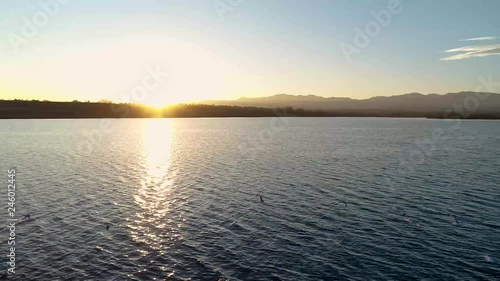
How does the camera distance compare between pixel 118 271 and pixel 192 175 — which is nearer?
pixel 118 271

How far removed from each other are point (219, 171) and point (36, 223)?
42.9 metres

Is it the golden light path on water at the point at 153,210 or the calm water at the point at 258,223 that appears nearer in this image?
the calm water at the point at 258,223

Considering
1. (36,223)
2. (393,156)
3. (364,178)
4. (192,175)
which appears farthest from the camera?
(393,156)

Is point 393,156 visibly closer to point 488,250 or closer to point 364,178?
point 364,178

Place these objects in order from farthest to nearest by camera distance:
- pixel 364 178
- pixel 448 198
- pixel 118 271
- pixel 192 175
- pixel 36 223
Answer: pixel 192 175 < pixel 364 178 < pixel 448 198 < pixel 36 223 < pixel 118 271

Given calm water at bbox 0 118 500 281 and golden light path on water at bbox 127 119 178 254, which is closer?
calm water at bbox 0 118 500 281

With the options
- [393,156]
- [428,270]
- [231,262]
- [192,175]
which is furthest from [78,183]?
[393,156]

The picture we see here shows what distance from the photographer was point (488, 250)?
3619cm

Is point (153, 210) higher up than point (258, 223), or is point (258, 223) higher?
point (153, 210)

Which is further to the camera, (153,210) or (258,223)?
(153,210)

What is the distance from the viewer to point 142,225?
44.1 m

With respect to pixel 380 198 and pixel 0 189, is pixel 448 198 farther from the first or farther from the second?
pixel 0 189

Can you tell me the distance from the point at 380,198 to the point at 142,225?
3710 centimetres

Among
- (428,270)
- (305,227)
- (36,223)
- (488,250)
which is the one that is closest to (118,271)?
A: (36,223)
